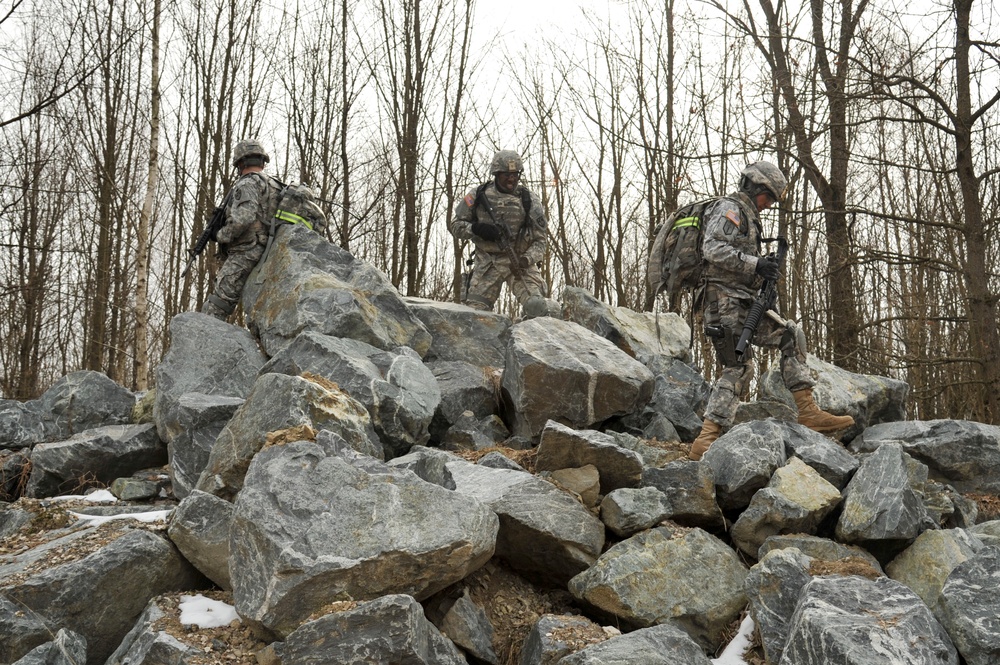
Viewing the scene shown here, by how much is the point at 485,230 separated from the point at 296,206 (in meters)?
1.96

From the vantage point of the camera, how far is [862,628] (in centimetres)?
348

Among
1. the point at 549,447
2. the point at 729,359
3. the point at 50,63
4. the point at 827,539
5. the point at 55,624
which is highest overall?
the point at 50,63

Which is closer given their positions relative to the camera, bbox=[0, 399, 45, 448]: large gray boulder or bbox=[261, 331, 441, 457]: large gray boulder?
bbox=[261, 331, 441, 457]: large gray boulder

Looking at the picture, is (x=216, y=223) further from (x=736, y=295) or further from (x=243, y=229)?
(x=736, y=295)

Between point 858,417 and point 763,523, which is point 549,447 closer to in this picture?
point 763,523

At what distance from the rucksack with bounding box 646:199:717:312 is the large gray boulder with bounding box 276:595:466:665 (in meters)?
3.85

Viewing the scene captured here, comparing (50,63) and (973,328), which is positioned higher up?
(50,63)

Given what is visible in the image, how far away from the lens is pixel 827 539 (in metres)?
4.66

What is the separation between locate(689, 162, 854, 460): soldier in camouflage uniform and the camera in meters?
6.00

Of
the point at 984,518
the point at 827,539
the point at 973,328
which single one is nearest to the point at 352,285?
the point at 827,539

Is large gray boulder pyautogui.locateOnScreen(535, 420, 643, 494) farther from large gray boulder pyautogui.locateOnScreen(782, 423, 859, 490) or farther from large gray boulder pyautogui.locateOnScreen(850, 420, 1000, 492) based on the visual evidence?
large gray boulder pyautogui.locateOnScreen(850, 420, 1000, 492)

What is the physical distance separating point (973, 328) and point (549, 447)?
5.98 m

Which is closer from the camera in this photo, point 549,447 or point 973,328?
point 549,447

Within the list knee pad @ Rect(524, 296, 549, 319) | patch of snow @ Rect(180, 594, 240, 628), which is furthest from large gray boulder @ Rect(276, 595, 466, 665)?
knee pad @ Rect(524, 296, 549, 319)
